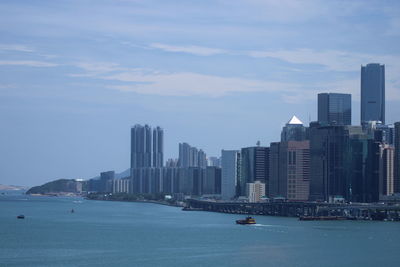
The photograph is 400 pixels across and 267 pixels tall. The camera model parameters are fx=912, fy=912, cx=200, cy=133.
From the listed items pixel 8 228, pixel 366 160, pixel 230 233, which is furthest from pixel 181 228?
pixel 366 160

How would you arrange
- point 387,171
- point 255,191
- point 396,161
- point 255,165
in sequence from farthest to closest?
point 255,165 < point 255,191 < point 387,171 < point 396,161

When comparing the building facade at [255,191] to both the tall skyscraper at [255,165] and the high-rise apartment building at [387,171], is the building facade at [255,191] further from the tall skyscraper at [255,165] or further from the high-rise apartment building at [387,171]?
the high-rise apartment building at [387,171]

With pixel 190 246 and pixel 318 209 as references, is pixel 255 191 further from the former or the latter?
pixel 190 246

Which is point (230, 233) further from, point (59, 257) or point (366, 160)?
point (366, 160)

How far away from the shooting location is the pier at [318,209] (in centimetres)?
13125

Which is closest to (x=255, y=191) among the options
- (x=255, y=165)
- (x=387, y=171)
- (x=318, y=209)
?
(x=255, y=165)

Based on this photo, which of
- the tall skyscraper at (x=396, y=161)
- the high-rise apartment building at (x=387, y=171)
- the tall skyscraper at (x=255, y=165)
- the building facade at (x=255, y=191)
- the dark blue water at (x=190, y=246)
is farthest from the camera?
the tall skyscraper at (x=255, y=165)

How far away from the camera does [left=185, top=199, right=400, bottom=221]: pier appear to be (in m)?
131

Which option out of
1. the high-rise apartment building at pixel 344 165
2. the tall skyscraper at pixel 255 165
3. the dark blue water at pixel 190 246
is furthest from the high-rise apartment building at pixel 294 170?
the dark blue water at pixel 190 246

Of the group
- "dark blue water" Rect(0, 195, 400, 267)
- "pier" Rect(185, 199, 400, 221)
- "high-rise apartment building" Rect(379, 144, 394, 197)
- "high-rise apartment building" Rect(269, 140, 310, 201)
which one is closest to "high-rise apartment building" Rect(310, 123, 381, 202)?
"high-rise apartment building" Rect(269, 140, 310, 201)

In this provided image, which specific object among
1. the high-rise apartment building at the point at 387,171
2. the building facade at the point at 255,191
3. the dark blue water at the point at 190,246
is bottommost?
the dark blue water at the point at 190,246

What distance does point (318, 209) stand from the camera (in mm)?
136625

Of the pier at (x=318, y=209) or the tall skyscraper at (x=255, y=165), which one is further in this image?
the tall skyscraper at (x=255, y=165)

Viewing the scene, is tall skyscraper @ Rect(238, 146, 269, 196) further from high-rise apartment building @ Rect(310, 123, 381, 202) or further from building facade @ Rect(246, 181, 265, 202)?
high-rise apartment building @ Rect(310, 123, 381, 202)
